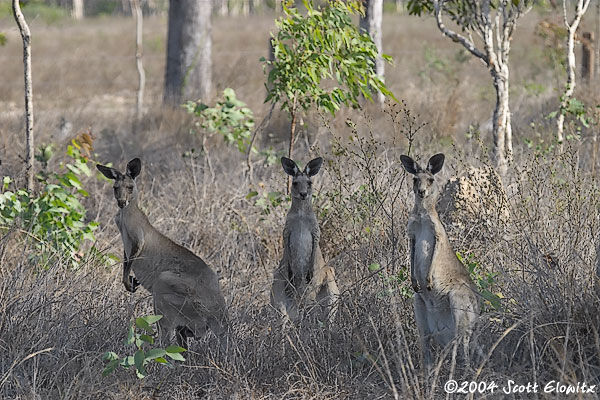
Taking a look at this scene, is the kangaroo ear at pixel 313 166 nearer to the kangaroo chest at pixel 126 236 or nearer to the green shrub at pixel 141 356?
the kangaroo chest at pixel 126 236

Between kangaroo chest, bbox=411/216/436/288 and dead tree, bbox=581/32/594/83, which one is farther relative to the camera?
dead tree, bbox=581/32/594/83

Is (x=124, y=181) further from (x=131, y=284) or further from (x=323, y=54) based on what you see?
(x=323, y=54)

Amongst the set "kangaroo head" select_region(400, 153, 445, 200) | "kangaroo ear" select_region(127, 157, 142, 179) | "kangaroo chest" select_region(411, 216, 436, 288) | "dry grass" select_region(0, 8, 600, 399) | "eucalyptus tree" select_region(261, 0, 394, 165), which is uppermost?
"eucalyptus tree" select_region(261, 0, 394, 165)

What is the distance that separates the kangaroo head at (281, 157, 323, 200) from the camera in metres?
5.96

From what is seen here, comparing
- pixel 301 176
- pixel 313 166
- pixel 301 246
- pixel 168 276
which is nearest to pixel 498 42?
pixel 313 166

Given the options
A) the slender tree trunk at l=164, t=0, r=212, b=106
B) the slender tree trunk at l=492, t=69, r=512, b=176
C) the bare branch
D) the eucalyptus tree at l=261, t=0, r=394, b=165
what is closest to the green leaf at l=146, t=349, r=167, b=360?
the eucalyptus tree at l=261, t=0, r=394, b=165

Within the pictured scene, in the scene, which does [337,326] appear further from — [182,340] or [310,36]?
[310,36]

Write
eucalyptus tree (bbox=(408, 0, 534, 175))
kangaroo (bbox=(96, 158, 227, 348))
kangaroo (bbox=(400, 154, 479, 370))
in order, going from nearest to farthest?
kangaroo (bbox=(400, 154, 479, 370))
kangaroo (bbox=(96, 158, 227, 348))
eucalyptus tree (bbox=(408, 0, 534, 175))

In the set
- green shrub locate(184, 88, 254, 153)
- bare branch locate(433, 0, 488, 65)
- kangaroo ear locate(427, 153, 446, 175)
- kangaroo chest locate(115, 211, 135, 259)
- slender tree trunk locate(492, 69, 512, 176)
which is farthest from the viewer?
green shrub locate(184, 88, 254, 153)

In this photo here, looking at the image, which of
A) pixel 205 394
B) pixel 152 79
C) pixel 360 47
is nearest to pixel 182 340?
pixel 205 394

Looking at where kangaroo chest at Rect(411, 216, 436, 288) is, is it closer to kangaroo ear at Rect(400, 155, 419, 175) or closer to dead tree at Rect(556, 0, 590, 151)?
kangaroo ear at Rect(400, 155, 419, 175)

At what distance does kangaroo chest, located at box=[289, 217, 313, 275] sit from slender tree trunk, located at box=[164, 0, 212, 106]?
8.72 meters

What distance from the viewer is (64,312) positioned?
540 centimetres

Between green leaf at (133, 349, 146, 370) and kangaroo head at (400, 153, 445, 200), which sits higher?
kangaroo head at (400, 153, 445, 200)
